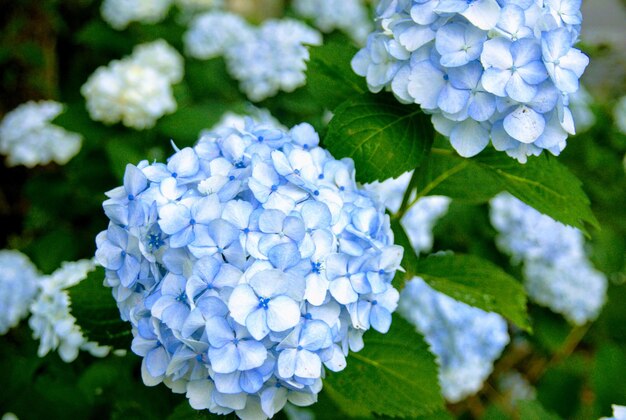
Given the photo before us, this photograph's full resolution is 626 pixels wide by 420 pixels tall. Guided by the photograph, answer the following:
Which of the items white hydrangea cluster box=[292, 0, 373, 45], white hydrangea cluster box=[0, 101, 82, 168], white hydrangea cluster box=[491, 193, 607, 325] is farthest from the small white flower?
white hydrangea cluster box=[491, 193, 607, 325]

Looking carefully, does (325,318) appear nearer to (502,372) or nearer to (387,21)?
(387,21)

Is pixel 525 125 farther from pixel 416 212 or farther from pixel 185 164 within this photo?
pixel 416 212

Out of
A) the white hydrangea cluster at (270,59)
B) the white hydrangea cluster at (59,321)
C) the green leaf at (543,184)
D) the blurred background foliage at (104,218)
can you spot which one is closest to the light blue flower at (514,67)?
the green leaf at (543,184)

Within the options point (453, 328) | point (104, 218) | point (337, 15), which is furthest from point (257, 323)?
point (337, 15)

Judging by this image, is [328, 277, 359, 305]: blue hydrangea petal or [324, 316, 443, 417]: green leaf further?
[324, 316, 443, 417]: green leaf

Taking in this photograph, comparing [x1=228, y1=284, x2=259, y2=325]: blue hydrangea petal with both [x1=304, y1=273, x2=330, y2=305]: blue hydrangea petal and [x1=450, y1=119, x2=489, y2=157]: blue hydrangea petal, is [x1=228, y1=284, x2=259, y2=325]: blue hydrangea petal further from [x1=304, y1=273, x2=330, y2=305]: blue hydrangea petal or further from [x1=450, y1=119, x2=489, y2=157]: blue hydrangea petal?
[x1=450, y1=119, x2=489, y2=157]: blue hydrangea petal

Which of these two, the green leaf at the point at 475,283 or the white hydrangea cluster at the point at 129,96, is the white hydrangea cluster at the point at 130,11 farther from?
the green leaf at the point at 475,283
